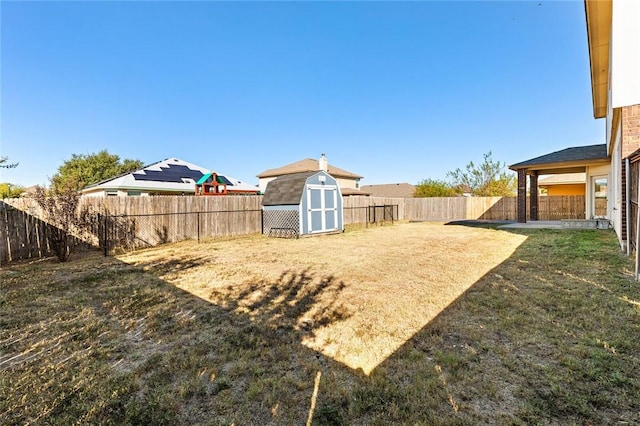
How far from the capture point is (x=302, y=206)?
12609 millimetres

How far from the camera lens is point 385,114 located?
23.3m

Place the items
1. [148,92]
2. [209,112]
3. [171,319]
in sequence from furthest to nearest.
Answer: [209,112] → [148,92] → [171,319]

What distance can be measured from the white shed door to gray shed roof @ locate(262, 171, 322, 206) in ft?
1.62

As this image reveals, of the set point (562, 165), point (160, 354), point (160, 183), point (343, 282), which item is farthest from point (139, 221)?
point (562, 165)

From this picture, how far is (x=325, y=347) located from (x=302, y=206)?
9827 mm

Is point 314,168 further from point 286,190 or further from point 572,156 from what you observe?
point 572,156

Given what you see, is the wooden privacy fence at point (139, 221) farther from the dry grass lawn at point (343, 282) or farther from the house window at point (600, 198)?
the house window at point (600, 198)

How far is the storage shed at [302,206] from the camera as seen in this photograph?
12672mm

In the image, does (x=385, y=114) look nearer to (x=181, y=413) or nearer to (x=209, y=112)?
(x=209, y=112)

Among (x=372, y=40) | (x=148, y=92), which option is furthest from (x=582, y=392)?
(x=148, y=92)

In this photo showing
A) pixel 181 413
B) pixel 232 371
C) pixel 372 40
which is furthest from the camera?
pixel 372 40

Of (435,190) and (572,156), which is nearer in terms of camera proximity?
(572,156)

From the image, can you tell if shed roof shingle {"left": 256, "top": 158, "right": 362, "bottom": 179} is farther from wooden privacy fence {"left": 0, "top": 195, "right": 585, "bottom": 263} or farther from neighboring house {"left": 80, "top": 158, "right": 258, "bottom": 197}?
wooden privacy fence {"left": 0, "top": 195, "right": 585, "bottom": 263}

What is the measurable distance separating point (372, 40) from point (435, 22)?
10.3 feet
